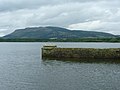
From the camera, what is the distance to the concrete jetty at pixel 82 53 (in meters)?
→ 52.9

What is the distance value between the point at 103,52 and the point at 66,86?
1099 inches

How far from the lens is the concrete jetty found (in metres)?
52.9

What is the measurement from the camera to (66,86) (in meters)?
26.9

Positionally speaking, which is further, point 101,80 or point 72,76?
point 72,76

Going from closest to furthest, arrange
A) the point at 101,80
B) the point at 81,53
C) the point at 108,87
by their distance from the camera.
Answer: the point at 108,87 < the point at 101,80 < the point at 81,53

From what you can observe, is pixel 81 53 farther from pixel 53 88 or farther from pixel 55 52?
pixel 53 88

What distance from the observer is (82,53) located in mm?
54344

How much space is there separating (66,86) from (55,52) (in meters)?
29.2

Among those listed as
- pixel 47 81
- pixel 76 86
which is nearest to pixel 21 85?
pixel 47 81

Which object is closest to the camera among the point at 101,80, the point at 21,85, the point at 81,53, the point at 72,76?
the point at 21,85

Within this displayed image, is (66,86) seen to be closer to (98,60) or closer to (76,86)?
(76,86)

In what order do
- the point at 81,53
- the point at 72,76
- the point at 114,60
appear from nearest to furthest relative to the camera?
the point at 72,76 < the point at 114,60 < the point at 81,53

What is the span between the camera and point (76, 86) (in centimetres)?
2686

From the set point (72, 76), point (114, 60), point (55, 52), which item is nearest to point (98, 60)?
point (114, 60)
